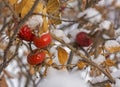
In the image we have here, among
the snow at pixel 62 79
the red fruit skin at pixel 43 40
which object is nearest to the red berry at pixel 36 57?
the red fruit skin at pixel 43 40

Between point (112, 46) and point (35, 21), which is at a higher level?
point (35, 21)

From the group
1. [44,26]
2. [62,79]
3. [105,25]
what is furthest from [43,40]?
[62,79]

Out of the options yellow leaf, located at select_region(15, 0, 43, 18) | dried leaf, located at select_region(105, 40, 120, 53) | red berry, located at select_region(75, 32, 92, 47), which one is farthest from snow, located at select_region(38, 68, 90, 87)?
yellow leaf, located at select_region(15, 0, 43, 18)

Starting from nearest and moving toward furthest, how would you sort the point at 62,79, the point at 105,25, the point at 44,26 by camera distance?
the point at 105,25
the point at 44,26
the point at 62,79

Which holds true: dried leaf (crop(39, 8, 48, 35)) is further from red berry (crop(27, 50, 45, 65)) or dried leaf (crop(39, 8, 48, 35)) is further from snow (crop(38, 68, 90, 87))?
snow (crop(38, 68, 90, 87))

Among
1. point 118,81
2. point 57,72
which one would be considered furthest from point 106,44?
point 57,72

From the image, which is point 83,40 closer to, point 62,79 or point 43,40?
point 43,40

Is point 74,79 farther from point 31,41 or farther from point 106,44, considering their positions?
point 31,41
